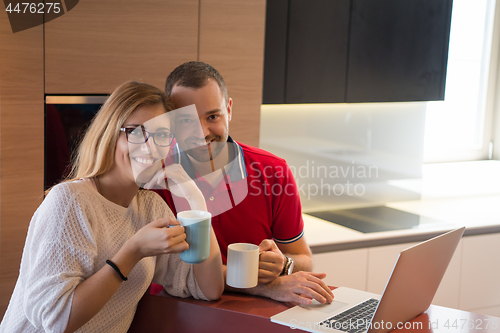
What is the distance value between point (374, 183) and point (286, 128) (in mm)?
719

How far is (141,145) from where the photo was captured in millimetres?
1221

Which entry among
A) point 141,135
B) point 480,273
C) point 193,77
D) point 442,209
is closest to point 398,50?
point 442,209

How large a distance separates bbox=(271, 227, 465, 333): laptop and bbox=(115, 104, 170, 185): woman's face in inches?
17.9

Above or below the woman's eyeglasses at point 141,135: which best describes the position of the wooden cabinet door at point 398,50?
above

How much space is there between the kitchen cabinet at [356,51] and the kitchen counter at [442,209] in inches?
26.2

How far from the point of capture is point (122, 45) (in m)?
2.14

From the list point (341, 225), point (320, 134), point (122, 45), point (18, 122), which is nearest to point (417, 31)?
point (320, 134)

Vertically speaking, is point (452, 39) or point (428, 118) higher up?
point (452, 39)

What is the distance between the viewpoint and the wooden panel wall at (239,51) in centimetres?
231

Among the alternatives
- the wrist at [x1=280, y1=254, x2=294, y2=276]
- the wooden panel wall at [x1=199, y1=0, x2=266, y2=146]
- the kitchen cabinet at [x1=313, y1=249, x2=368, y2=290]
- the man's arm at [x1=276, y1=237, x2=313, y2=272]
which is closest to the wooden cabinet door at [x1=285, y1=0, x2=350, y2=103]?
the wooden panel wall at [x1=199, y1=0, x2=266, y2=146]

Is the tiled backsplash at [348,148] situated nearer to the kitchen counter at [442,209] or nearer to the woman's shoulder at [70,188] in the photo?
the kitchen counter at [442,209]

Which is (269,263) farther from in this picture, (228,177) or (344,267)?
(344,267)

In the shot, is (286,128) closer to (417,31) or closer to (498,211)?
(417,31)

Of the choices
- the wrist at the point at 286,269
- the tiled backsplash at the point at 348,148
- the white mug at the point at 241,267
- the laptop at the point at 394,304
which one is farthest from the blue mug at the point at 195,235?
the tiled backsplash at the point at 348,148
